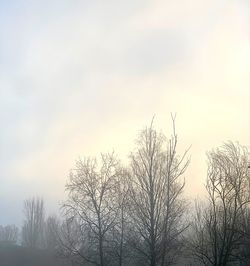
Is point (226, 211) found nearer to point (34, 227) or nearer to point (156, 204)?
point (156, 204)

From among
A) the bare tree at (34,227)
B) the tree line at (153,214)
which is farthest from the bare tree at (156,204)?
the bare tree at (34,227)

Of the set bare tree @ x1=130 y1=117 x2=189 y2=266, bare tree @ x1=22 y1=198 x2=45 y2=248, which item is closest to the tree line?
bare tree @ x1=130 y1=117 x2=189 y2=266

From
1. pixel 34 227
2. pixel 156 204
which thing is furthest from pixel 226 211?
pixel 34 227

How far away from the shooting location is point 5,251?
54375mm

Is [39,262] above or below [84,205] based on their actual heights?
below

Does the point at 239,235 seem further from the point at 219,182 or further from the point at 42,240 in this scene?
the point at 42,240

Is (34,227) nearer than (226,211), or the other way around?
(226,211)

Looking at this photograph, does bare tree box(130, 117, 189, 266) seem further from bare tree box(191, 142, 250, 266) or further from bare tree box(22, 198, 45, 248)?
bare tree box(22, 198, 45, 248)

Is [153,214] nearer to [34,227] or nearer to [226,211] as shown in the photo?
[226,211]

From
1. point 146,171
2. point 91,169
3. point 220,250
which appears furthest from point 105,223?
point 220,250

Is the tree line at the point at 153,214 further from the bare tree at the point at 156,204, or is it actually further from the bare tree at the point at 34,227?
the bare tree at the point at 34,227

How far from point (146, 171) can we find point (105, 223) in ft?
16.9

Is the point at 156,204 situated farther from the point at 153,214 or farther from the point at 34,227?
the point at 34,227

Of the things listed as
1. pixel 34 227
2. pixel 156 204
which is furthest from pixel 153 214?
pixel 34 227
